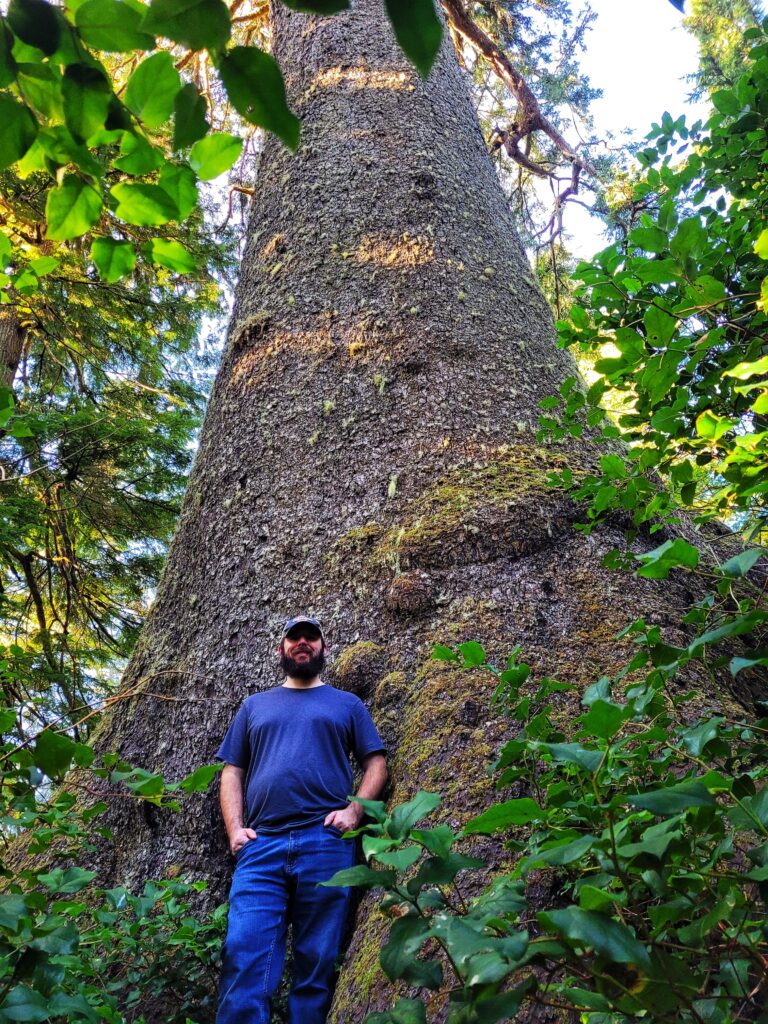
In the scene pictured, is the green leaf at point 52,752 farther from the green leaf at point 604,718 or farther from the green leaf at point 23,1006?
the green leaf at point 604,718

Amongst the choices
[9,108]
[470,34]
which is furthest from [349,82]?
[9,108]

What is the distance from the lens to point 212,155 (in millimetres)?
796

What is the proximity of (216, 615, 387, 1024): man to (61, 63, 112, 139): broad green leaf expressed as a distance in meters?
1.47

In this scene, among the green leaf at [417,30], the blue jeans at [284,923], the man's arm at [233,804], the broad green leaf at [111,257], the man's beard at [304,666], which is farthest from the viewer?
the man's beard at [304,666]

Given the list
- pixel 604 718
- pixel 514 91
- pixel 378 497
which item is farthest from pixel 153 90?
pixel 514 91

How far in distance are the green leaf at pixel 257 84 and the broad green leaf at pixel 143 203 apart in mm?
230

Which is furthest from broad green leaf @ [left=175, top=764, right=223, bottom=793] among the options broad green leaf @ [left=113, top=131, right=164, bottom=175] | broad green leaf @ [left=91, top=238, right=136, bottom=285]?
broad green leaf @ [left=113, top=131, right=164, bottom=175]

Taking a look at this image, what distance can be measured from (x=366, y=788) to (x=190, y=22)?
173cm

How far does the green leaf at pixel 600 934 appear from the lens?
25.6 inches

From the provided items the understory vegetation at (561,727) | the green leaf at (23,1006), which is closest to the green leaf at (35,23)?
the understory vegetation at (561,727)

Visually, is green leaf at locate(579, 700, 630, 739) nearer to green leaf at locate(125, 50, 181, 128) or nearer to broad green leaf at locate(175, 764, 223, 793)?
broad green leaf at locate(175, 764, 223, 793)

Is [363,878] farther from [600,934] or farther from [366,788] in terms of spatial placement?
[366,788]

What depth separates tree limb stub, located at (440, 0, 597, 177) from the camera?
6473 millimetres

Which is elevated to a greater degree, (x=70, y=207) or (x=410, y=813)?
(x=70, y=207)
